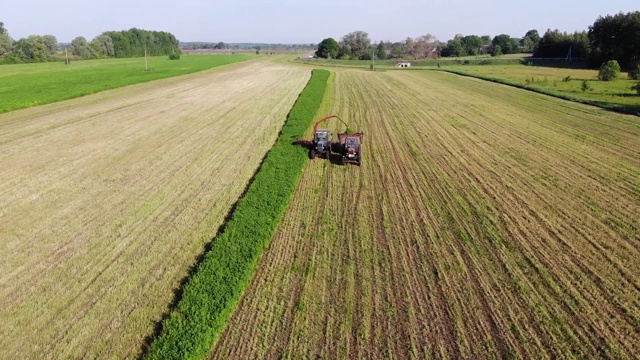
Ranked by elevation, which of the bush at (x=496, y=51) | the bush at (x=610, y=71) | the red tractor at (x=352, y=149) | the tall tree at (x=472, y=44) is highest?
the tall tree at (x=472, y=44)

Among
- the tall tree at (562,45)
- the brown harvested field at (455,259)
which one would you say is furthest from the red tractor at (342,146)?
the tall tree at (562,45)

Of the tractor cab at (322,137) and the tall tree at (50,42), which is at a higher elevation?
the tall tree at (50,42)

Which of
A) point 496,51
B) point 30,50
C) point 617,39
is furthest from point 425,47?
point 30,50

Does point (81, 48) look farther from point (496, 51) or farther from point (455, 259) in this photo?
point (455, 259)

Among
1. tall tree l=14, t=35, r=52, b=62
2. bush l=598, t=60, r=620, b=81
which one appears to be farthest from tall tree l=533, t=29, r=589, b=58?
tall tree l=14, t=35, r=52, b=62

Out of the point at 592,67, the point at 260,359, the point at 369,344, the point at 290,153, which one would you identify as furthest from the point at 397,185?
the point at 592,67

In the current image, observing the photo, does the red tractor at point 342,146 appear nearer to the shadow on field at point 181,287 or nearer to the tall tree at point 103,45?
the shadow on field at point 181,287
